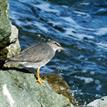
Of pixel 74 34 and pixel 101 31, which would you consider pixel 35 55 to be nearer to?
pixel 74 34

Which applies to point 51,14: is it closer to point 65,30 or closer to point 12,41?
point 65,30

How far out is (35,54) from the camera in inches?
368

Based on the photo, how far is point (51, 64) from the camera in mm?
15344

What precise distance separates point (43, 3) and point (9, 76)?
12.4 m

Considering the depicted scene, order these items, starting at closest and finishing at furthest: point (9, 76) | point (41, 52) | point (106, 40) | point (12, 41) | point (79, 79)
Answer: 1. point (9, 76)
2. point (41, 52)
3. point (12, 41)
4. point (79, 79)
5. point (106, 40)

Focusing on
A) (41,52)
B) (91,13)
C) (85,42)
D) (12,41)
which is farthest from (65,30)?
(41,52)

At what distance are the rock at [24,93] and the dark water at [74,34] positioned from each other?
A: 3919 millimetres

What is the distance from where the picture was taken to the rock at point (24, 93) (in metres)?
8.45

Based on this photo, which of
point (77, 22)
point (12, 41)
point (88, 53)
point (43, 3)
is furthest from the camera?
point (43, 3)

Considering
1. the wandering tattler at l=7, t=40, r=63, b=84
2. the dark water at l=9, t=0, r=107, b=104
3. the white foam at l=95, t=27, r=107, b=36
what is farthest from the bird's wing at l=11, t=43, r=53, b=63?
the white foam at l=95, t=27, r=107, b=36

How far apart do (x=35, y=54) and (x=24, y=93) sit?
2.92 feet

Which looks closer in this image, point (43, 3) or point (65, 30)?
point (65, 30)

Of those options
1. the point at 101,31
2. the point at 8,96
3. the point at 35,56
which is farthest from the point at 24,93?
the point at 101,31

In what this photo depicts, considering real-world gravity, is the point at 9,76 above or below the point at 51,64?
above
